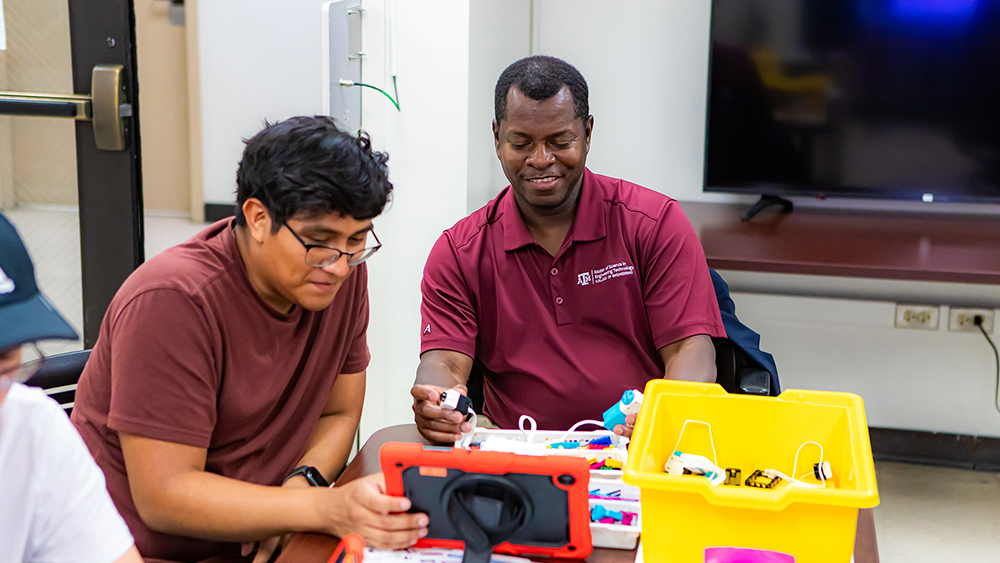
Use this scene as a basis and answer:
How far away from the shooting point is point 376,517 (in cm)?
100

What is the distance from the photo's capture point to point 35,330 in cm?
71

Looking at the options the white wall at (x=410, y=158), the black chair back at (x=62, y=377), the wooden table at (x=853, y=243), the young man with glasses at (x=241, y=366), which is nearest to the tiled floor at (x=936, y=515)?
the wooden table at (x=853, y=243)

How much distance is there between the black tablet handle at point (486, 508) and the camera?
3.12ft

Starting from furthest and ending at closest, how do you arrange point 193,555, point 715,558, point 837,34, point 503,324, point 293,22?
point 837,34 < point 293,22 < point 503,324 < point 193,555 < point 715,558

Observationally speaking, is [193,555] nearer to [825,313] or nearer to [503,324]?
[503,324]

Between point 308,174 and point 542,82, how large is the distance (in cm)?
72

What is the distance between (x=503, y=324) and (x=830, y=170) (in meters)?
1.53

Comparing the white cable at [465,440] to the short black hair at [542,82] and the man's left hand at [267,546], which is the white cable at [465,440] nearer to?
the man's left hand at [267,546]

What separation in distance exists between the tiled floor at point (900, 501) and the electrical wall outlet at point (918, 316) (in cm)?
56

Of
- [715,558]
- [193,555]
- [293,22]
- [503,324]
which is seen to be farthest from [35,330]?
[293,22]

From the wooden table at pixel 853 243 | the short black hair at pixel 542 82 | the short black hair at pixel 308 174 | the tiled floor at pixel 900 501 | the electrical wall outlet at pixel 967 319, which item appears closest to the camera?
the short black hair at pixel 308 174

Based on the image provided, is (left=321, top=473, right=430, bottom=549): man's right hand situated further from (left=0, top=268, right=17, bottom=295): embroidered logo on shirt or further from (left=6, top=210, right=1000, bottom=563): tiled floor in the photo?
(left=6, top=210, right=1000, bottom=563): tiled floor

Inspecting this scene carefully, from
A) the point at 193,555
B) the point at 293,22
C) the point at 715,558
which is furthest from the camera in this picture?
the point at 293,22

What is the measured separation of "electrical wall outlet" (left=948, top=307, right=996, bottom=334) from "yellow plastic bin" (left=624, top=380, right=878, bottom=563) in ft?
6.66
